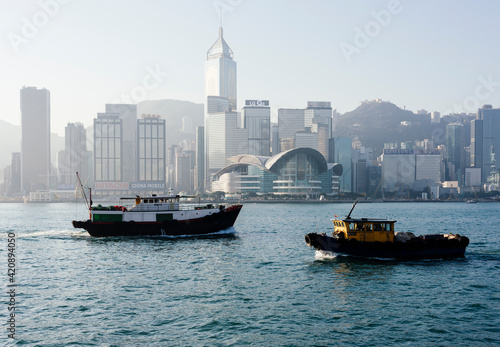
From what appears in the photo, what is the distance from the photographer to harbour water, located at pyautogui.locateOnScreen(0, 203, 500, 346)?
984 inches

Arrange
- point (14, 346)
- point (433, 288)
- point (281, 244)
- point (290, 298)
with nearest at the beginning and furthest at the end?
point (14, 346) → point (290, 298) → point (433, 288) → point (281, 244)

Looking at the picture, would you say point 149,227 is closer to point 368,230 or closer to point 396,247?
point 368,230

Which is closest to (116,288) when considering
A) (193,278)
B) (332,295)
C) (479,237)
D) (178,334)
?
(193,278)

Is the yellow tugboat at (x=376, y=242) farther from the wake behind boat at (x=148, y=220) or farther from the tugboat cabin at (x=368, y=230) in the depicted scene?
the wake behind boat at (x=148, y=220)

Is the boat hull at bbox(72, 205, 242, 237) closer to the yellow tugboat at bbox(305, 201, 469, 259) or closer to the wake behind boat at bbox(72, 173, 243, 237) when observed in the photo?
the wake behind boat at bbox(72, 173, 243, 237)

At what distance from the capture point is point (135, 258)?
49.7 metres

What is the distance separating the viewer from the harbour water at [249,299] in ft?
82.0

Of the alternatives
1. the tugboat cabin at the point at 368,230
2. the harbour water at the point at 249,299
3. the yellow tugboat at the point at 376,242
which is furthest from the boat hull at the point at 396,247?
the harbour water at the point at 249,299

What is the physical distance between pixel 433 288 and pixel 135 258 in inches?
1146

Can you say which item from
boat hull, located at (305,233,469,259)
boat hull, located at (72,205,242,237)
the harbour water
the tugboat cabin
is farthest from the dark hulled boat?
the tugboat cabin

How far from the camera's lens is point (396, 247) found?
45.4 meters

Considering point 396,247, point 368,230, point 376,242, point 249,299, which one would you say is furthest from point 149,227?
point 249,299

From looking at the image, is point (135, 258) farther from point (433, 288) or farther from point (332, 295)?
point (433, 288)

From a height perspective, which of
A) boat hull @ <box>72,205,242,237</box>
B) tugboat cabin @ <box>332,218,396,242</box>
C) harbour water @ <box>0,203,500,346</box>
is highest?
tugboat cabin @ <box>332,218,396,242</box>
